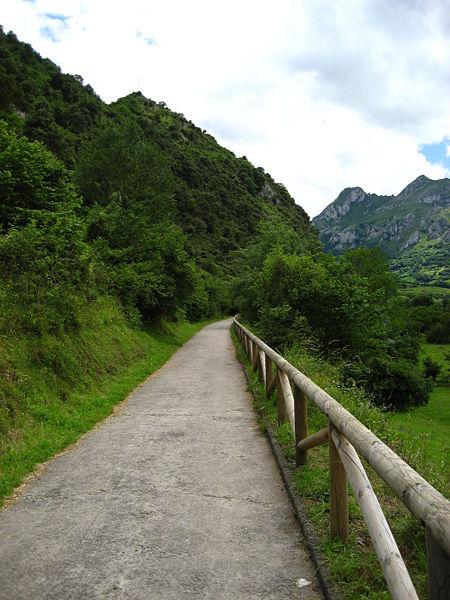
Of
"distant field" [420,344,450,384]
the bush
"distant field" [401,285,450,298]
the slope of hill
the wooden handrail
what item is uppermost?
the slope of hill

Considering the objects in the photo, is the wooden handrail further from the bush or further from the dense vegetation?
the bush

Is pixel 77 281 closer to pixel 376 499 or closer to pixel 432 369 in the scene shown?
pixel 376 499

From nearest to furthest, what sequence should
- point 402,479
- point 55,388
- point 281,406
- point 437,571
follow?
point 437,571 < point 402,479 < point 281,406 < point 55,388

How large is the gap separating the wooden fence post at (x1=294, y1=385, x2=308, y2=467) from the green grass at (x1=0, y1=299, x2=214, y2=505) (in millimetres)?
3395

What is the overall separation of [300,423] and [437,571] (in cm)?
360

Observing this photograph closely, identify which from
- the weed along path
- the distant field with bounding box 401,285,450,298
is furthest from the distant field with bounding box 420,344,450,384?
the distant field with bounding box 401,285,450,298

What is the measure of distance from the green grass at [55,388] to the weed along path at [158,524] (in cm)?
39

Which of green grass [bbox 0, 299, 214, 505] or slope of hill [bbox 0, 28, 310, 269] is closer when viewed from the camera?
green grass [bbox 0, 299, 214, 505]

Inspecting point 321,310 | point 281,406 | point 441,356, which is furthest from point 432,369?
point 281,406

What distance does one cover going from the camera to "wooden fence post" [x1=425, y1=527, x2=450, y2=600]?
1940 millimetres

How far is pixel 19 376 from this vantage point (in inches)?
320

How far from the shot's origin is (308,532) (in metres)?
3.85

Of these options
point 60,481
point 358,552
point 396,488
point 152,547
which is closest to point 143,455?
point 60,481

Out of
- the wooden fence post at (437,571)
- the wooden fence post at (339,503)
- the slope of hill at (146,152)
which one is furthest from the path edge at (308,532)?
the slope of hill at (146,152)
